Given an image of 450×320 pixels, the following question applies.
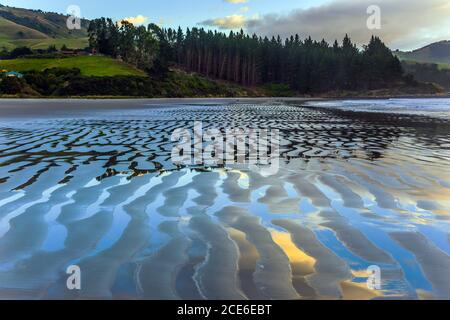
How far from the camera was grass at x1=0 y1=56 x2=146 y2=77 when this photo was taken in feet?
445

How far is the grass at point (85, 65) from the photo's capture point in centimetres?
13562

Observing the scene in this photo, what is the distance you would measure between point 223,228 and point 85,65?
148682mm

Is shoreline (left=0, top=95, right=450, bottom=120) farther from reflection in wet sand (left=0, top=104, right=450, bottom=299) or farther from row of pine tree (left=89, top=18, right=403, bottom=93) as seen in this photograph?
row of pine tree (left=89, top=18, right=403, bottom=93)

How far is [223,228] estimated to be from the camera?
6.93 metres

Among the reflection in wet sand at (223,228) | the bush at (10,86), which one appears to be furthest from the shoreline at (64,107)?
the reflection in wet sand at (223,228)

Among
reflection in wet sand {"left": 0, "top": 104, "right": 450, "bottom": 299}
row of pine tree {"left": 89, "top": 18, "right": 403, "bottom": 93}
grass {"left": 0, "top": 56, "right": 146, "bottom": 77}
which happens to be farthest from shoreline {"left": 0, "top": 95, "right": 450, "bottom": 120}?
row of pine tree {"left": 89, "top": 18, "right": 403, "bottom": 93}

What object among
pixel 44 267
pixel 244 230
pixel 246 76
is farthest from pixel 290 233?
pixel 246 76

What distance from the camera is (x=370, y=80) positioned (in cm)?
18900

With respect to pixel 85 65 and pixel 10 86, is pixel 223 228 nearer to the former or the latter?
pixel 10 86

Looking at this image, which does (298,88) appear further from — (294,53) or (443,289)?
(443,289)

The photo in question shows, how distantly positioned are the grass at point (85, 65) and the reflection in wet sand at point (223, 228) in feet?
409

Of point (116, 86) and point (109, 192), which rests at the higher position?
point (116, 86)

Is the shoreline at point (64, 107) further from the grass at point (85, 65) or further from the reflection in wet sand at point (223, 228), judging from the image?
the grass at point (85, 65)

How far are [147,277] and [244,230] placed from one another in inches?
87.3
